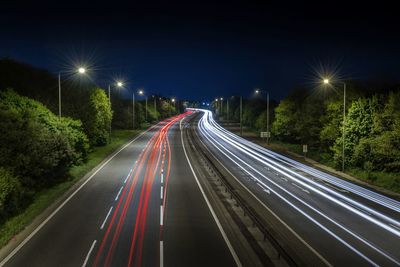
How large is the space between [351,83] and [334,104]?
5919 millimetres

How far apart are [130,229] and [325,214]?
11045 mm

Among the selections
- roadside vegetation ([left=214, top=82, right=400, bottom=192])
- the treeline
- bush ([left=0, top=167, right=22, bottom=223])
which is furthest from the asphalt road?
roadside vegetation ([left=214, top=82, right=400, bottom=192])

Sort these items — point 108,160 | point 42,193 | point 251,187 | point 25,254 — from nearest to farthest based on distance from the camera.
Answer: point 25,254
point 42,193
point 251,187
point 108,160

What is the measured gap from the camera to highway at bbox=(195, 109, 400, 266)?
55.6 feet

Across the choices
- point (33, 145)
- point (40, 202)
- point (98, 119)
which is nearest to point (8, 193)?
point (40, 202)

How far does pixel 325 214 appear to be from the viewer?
23.7m

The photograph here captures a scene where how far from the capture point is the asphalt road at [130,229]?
16.1 meters

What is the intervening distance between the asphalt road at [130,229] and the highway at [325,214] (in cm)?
384

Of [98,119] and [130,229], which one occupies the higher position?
[98,119]

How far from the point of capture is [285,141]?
257 ft

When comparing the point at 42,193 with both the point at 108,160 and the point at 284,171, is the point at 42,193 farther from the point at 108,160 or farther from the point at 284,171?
the point at 284,171

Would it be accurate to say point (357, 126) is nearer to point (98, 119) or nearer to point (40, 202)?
point (40, 202)

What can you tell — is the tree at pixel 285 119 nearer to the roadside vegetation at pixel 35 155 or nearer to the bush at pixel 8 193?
the roadside vegetation at pixel 35 155

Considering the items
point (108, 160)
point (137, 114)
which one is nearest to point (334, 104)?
point (108, 160)
